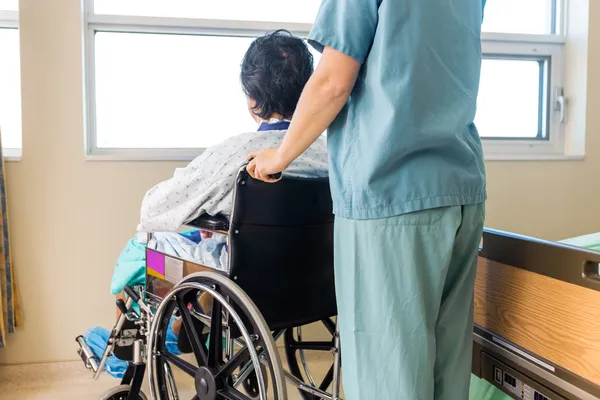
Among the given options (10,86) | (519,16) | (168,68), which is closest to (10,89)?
(10,86)

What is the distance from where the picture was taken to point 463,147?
37.7 inches

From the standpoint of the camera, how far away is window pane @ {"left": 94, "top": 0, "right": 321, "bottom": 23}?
2332 millimetres

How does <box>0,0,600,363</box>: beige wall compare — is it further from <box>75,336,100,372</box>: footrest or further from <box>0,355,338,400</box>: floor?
<box>75,336,100,372</box>: footrest

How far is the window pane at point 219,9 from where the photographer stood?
233 centimetres

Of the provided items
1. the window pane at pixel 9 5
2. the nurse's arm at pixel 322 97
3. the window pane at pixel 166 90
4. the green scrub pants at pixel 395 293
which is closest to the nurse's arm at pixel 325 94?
the nurse's arm at pixel 322 97

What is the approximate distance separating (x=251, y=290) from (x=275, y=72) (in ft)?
1.85

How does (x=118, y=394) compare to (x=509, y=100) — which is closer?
(x=118, y=394)

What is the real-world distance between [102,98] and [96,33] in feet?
0.88

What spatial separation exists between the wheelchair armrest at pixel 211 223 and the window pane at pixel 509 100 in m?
Answer: 1.71

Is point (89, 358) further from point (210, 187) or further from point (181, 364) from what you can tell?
point (210, 187)

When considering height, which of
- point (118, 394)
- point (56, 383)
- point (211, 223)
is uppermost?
point (211, 223)

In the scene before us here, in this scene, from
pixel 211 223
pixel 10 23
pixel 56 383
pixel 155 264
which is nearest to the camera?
pixel 211 223

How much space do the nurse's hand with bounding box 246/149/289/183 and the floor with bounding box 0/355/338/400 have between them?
3.73 feet

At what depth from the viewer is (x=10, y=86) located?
2.32 meters
